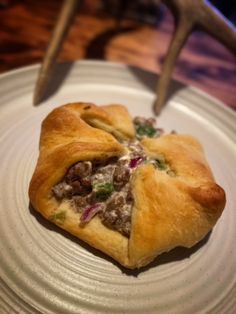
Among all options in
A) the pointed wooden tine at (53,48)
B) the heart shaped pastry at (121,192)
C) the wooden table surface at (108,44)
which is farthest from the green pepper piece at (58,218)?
the wooden table surface at (108,44)

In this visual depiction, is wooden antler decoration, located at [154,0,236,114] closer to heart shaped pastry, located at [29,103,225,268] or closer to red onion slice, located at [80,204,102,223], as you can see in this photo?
Answer: heart shaped pastry, located at [29,103,225,268]

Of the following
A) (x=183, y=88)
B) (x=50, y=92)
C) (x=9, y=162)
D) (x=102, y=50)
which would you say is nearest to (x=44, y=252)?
(x=9, y=162)

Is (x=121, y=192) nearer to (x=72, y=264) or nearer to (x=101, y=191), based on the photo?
(x=101, y=191)

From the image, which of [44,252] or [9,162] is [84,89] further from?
[44,252]

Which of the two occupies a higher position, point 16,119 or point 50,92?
point 50,92

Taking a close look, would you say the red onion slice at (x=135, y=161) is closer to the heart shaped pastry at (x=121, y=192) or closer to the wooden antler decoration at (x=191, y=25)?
the heart shaped pastry at (x=121, y=192)

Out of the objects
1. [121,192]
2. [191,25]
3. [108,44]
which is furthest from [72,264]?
[108,44]
